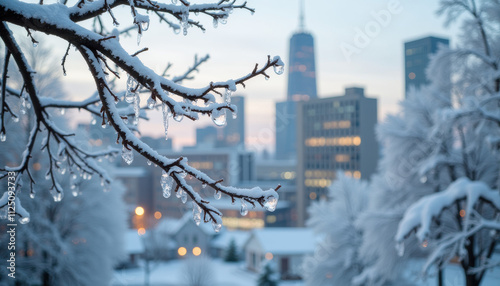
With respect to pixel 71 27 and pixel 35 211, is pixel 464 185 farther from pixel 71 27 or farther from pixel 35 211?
pixel 35 211

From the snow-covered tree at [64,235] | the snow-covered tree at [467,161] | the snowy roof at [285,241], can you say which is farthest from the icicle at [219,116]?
the snowy roof at [285,241]

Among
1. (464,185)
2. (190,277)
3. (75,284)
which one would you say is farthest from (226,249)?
(464,185)

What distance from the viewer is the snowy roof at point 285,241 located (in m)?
37.2

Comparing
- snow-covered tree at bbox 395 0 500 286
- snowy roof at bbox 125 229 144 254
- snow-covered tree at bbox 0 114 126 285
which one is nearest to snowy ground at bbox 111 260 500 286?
snowy roof at bbox 125 229 144 254

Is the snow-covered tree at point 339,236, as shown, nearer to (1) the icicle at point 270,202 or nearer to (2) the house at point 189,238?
(1) the icicle at point 270,202

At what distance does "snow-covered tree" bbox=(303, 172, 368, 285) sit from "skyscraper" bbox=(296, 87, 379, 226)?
51097 mm

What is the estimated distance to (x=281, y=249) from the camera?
123 feet

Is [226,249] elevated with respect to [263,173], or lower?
lower

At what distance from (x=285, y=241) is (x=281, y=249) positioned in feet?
4.83

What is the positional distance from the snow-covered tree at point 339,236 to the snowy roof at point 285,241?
20364 millimetres

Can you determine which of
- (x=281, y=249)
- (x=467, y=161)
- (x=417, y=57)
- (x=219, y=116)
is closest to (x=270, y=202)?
(x=219, y=116)

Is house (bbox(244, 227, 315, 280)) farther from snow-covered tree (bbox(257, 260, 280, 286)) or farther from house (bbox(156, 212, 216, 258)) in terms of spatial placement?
house (bbox(156, 212, 216, 258))

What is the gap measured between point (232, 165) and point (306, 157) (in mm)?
16438

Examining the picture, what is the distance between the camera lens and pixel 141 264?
4456 cm
